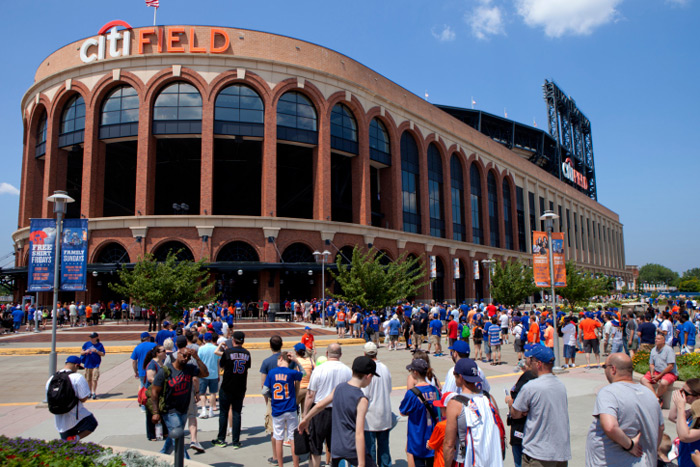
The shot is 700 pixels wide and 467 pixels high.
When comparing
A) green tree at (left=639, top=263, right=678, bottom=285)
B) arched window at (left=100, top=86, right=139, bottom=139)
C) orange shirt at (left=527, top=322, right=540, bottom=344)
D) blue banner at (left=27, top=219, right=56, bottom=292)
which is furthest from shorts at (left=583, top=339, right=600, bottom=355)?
green tree at (left=639, top=263, right=678, bottom=285)

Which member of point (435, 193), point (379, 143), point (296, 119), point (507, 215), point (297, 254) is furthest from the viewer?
point (507, 215)

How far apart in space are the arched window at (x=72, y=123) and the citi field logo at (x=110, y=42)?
3.53m

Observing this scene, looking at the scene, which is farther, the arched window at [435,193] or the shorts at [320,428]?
the arched window at [435,193]

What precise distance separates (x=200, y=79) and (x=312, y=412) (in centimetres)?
3421

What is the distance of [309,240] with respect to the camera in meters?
36.5

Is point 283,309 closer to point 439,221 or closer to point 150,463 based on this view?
point 439,221

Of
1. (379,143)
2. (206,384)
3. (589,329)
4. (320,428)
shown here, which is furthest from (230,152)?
(320,428)

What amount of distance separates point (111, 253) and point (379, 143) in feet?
79.5

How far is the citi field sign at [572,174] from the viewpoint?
3410 inches

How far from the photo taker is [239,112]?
35.7 meters

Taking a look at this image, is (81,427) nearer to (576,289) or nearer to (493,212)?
(576,289)

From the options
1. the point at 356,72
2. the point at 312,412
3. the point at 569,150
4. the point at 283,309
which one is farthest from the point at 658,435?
the point at 569,150

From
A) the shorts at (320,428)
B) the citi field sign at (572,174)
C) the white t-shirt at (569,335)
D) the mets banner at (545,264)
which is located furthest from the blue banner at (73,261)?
the citi field sign at (572,174)

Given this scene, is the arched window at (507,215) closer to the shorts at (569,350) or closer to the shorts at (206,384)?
the shorts at (569,350)
